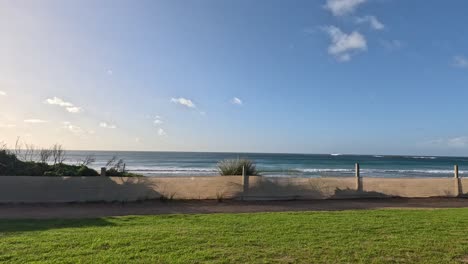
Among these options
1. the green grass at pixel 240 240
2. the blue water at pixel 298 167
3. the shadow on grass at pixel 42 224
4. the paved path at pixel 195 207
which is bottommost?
the paved path at pixel 195 207

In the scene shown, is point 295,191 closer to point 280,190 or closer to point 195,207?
point 280,190

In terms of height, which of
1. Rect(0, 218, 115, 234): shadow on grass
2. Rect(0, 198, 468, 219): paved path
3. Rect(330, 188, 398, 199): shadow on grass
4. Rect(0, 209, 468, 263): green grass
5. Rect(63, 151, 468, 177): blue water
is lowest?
Rect(0, 198, 468, 219): paved path

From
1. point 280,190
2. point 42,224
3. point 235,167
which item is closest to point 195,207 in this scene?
point 280,190

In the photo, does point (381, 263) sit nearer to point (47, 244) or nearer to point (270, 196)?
point (47, 244)

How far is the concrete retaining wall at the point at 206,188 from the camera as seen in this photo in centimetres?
1052

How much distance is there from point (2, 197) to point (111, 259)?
25.1ft

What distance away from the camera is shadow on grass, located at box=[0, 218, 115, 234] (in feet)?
20.7

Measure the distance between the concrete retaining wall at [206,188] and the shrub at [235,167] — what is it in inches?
75.3

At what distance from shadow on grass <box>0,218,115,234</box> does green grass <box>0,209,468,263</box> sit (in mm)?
15

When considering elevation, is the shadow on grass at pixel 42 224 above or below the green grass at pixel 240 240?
below

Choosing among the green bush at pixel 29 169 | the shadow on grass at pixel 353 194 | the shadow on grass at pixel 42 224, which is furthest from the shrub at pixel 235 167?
the shadow on grass at pixel 42 224

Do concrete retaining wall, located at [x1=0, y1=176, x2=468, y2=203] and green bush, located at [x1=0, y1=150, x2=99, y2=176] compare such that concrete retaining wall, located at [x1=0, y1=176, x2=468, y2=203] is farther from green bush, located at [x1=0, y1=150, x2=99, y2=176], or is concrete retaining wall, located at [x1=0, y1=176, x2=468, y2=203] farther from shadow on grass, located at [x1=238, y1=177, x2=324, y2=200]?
green bush, located at [x1=0, y1=150, x2=99, y2=176]

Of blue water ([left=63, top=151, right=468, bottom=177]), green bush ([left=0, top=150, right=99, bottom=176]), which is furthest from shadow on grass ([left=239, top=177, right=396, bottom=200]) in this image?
green bush ([left=0, top=150, right=99, bottom=176])

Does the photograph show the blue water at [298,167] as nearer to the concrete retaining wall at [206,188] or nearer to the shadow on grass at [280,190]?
the shadow on grass at [280,190]
